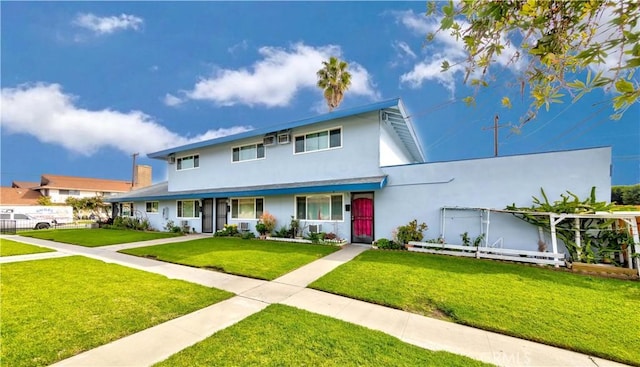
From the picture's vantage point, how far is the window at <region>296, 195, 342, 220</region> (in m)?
11.9

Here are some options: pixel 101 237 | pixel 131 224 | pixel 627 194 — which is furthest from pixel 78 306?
pixel 627 194

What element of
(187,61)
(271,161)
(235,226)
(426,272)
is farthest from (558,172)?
(187,61)

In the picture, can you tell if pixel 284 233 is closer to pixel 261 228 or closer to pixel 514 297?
pixel 261 228

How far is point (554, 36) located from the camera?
1.81 m

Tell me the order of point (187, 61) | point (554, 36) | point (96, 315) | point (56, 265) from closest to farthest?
1. point (554, 36)
2. point (96, 315)
3. point (56, 265)
4. point (187, 61)

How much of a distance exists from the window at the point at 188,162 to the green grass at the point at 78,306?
10713mm

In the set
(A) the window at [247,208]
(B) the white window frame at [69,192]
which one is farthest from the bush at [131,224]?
(B) the white window frame at [69,192]

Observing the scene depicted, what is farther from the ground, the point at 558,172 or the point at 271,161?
the point at 271,161

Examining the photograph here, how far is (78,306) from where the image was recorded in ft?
14.8

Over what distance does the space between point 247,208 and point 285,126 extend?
17.5 feet

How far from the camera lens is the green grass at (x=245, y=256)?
7.19 metres

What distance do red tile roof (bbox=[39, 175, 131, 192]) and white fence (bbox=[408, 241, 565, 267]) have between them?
2057 inches

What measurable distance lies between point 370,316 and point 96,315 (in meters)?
4.59

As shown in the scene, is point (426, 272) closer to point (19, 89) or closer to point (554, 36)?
point (554, 36)
